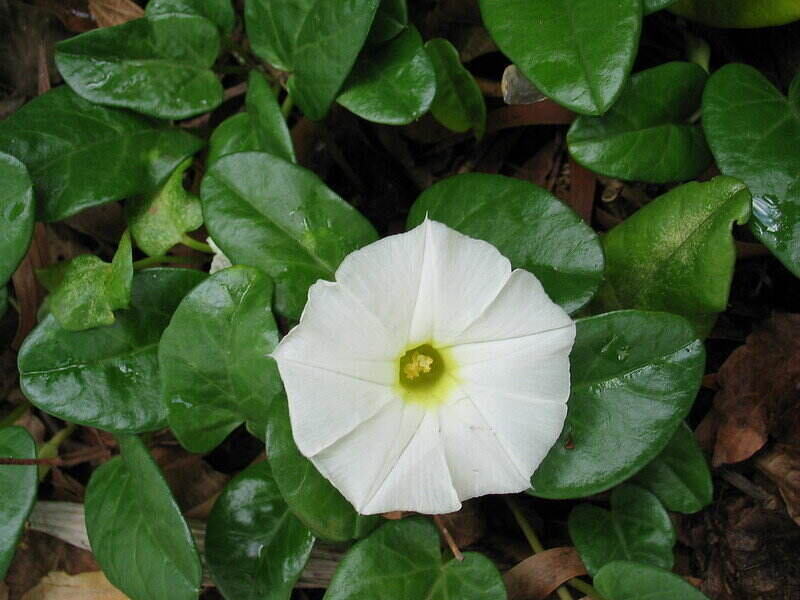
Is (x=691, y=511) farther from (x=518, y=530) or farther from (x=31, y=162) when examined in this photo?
(x=31, y=162)

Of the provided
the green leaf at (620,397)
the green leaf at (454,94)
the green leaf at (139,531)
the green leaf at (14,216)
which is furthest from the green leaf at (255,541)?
the green leaf at (454,94)

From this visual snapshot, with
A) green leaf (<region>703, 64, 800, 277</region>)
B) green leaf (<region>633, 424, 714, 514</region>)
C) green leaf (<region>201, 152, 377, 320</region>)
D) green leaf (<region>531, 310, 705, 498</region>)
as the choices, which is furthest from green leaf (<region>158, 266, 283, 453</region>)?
green leaf (<region>703, 64, 800, 277</region>)

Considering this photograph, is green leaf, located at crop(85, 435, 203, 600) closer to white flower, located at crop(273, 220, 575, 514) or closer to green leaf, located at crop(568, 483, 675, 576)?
white flower, located at crop(273, 220, 575, 514)

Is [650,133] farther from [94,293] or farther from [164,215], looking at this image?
[94,293]

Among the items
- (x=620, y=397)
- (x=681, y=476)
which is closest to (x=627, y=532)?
(x=681, y=476)

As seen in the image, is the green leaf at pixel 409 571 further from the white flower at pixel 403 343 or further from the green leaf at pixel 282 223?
the green leaf at pixel 282 223

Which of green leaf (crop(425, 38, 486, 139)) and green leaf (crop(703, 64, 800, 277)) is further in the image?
green leaf (crop(425, 38, 486, 139))
